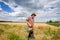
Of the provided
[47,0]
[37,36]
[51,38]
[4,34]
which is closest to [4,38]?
[4,34]

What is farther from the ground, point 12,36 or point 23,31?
point 23,31

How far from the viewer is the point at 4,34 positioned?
701 centimetres

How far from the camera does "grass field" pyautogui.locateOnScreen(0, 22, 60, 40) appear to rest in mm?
6887

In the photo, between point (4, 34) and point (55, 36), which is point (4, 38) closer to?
point (4, 34)

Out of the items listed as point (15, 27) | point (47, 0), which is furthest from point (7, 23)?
point (47, 0)

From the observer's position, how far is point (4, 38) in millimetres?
6824

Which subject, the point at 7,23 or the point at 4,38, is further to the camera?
the point at 7,23

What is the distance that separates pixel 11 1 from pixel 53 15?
1.89 meters

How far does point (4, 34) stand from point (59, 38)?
2.28 meters

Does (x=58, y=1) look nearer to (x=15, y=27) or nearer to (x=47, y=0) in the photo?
(x=47, y=0)

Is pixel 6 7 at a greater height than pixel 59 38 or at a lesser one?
greater

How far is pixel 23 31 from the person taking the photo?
6910mm

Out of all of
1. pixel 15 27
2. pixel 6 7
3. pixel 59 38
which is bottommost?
pixel 59 38

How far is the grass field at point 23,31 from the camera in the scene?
689cm
